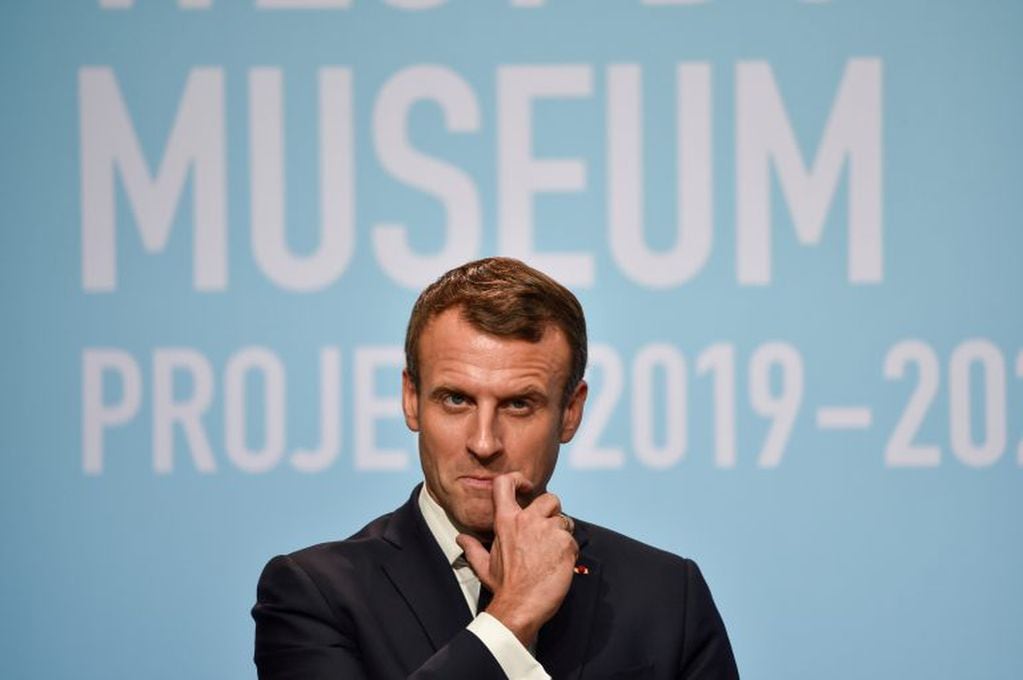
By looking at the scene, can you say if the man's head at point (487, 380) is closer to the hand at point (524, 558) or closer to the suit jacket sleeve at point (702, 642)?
the hand at point (524, 558)

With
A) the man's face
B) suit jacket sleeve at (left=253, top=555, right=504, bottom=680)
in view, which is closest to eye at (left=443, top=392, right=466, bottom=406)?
the man's face

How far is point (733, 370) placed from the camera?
12.2 ft

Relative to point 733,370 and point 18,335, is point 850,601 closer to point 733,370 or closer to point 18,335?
point 733,370

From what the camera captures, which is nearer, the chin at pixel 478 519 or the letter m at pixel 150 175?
the chin at pixel 478 519

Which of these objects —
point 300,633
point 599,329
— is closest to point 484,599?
point 300,633

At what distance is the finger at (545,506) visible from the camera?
7.92 feet

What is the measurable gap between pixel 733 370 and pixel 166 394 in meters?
1.46

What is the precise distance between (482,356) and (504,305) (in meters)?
0.10

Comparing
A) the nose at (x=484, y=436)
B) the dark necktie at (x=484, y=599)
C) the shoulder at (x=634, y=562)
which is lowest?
the dark necktie at (x=484, y=599)

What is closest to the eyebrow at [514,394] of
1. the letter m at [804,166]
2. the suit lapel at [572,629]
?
the suit lapel at [572,629]

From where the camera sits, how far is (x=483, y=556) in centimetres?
240

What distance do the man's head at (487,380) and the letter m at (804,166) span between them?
135 centimetres

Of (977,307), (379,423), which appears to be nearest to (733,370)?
(977,307)

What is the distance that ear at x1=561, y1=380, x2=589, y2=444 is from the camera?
103 inches
